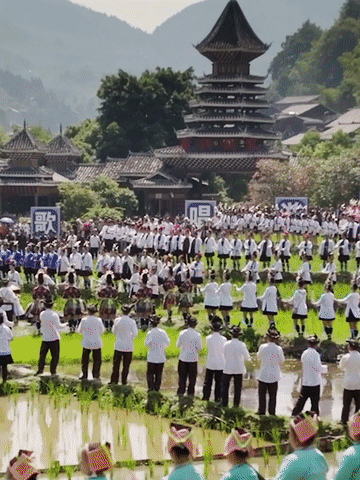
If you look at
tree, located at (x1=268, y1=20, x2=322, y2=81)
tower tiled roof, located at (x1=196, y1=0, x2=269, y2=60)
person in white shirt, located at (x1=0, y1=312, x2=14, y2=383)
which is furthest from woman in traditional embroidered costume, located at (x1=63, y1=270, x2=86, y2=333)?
tree, located at (x1=268, y1=20, x2=322, y2=81)

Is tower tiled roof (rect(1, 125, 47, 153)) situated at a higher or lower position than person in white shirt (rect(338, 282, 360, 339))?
higher

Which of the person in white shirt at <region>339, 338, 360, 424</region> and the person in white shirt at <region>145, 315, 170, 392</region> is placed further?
the person in white shirt at <region>145, 315, 170, 392</region>

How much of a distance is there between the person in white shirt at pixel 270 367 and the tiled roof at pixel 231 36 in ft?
165

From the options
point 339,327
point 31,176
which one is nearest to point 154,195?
point 31,176

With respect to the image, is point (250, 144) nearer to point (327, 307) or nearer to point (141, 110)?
point (141, 110)

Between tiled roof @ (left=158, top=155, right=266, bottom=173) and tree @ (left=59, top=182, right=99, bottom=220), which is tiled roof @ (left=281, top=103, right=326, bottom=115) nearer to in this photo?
tiled roof @ (left=158, top=155, right=266, bottom=173)

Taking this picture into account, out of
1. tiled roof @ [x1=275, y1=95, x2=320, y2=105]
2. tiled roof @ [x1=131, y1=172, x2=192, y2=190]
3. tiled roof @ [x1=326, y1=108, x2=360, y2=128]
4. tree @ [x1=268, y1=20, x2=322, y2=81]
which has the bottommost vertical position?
tiled roof @ [x1=131, y1=172, x2=192, y2=190]

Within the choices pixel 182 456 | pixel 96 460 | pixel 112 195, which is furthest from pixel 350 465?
pixel 112 195

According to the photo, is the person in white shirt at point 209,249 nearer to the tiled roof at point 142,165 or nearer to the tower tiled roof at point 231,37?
the tiled roof at point 142,165

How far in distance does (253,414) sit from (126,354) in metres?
3.21

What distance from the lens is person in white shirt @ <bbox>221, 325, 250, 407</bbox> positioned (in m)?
16.0

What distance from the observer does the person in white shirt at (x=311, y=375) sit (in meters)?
15.3

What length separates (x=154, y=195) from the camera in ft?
191

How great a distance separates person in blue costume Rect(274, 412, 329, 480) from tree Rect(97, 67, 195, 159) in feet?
199
